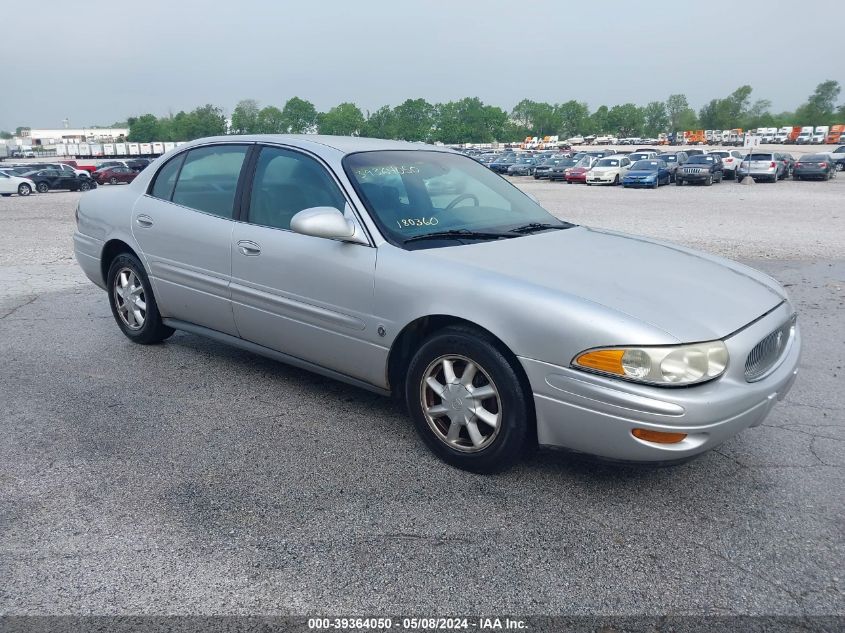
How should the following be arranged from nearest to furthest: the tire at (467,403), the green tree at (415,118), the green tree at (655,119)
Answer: the tire at (467,403) → the green tree at (415,118) → the green tree at (655,119)

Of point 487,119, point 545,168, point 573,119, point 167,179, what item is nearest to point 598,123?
point 573,119

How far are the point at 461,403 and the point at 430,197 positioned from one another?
1.36 metres

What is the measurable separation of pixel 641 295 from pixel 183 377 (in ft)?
10.4

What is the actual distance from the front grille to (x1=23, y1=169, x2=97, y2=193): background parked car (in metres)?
35.7

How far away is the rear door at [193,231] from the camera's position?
4.41m

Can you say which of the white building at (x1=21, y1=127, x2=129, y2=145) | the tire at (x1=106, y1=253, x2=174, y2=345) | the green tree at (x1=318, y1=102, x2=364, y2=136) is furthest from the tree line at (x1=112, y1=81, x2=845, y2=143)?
the tire at (x1=106, y1=253, x2=174, y2=345)

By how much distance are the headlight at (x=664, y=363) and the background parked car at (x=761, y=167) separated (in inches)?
1402

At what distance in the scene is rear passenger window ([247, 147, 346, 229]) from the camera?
400 centimetres

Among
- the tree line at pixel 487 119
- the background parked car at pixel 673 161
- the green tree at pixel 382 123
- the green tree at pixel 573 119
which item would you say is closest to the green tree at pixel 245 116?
the tree line at pixel 487 119

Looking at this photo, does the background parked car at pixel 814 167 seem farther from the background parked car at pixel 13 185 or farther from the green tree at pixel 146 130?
the green tree at pixel 146 130

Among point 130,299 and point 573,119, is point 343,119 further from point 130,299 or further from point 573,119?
point 130,299

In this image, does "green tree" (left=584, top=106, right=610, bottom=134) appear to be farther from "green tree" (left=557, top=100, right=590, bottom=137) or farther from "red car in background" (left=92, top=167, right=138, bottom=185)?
"red car in background" (left=92, top=167, right=138, bottom=185)

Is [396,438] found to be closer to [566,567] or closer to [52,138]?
[566,567]

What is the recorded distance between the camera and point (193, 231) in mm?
→ 4551
